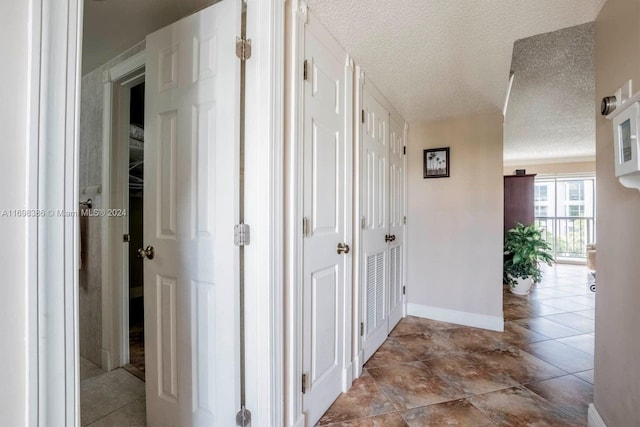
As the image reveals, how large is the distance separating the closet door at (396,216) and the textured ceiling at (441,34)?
1.90ft

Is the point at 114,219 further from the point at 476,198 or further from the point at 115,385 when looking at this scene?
the point at 476,198

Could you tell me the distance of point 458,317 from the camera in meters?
2.98

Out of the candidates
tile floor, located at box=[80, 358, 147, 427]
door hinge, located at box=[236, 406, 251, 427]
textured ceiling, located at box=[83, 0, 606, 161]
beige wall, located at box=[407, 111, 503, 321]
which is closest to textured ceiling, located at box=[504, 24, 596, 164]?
textured ceiling, located at box=[83, 0, 606, 161]

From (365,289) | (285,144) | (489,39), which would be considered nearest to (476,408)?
(365,289)

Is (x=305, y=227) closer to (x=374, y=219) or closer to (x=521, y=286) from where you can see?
(x=374, y=219)

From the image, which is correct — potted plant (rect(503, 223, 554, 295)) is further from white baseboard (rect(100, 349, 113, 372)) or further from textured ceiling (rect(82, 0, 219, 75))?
white baseboard (rect(100, 349, 113, 372))

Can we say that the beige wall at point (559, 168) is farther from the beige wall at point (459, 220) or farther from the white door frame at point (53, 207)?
the white door frame at point (53, 207)

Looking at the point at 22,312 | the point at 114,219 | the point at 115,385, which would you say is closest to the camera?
the point at 22,312

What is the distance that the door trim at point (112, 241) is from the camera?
1994 millimetres

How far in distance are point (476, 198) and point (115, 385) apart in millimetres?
3348

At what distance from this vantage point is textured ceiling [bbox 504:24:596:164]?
2014 mm

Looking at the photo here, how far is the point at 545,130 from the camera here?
4211 millimetres

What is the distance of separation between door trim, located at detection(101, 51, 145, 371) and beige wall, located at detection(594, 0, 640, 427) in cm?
268

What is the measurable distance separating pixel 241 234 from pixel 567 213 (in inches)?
313
